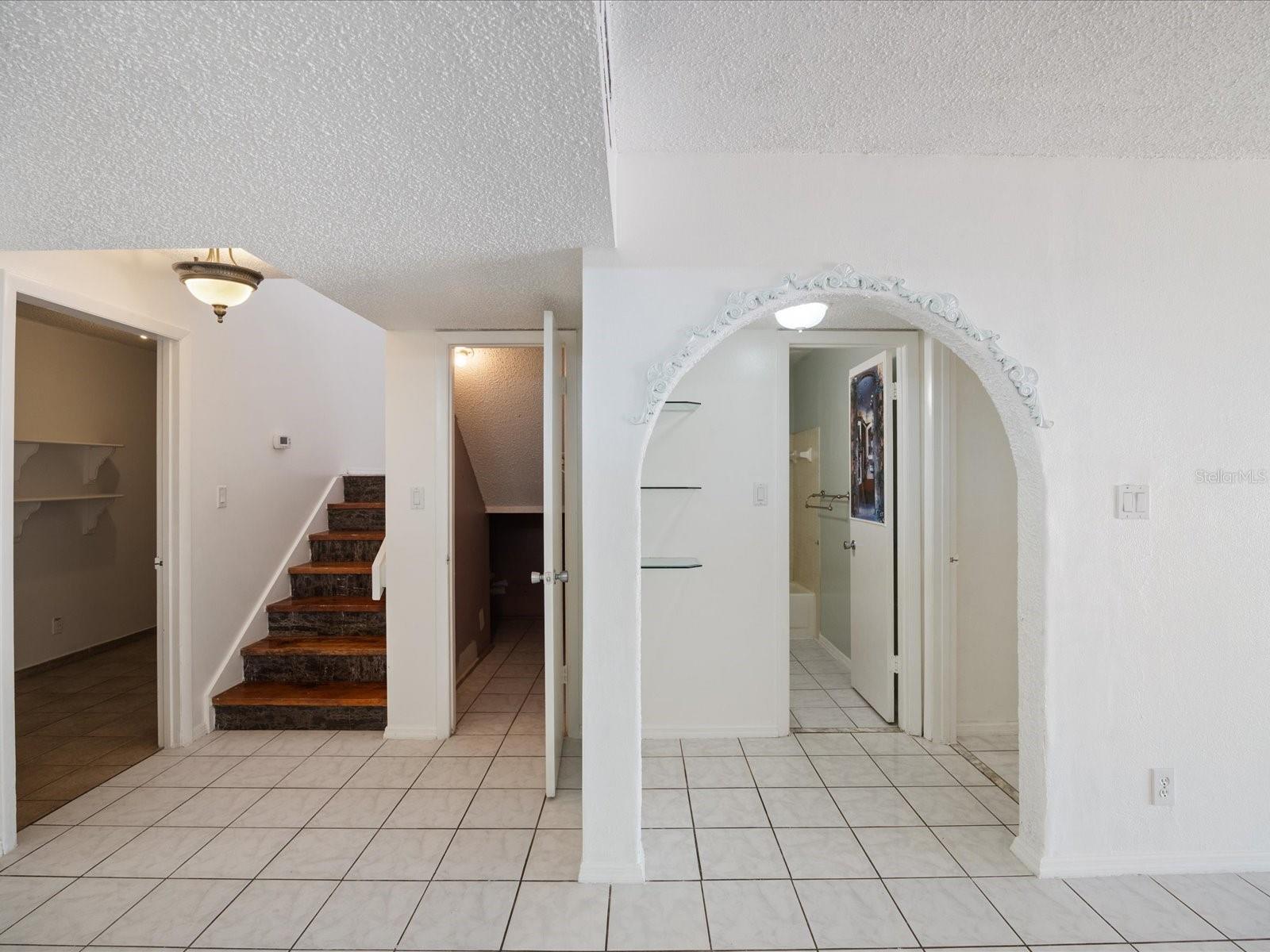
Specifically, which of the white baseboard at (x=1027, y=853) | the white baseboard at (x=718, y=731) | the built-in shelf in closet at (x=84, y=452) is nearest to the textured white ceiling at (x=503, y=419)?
the white baseboard at (x=718, y=731)

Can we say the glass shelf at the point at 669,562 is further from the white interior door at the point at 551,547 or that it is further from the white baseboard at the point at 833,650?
the white baseboard at the point at 833,650

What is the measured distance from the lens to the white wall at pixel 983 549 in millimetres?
2920

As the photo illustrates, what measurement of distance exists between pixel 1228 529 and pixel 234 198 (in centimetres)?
309

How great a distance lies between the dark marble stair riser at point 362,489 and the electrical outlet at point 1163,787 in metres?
4.39

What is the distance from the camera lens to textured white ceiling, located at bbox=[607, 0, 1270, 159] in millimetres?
1330

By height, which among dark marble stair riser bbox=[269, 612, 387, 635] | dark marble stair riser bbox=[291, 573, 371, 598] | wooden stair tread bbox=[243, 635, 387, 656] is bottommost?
wooden stair tread bbox=[243, 635, 387, 656]

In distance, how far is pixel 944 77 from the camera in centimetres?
154

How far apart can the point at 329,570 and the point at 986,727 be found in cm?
372

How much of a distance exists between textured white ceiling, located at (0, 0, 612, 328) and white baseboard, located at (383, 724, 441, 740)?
2.15 meters

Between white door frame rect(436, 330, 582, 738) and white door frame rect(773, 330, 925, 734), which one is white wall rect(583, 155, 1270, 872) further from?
white door frame rect(436, 330, 582, 738)

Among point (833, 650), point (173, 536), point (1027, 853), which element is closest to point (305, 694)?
point (173, 536)

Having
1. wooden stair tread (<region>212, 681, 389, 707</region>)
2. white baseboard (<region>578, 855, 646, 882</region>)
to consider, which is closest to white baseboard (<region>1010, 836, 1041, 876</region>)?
white baseboard (<region>578, 855, 646, 882</region>)

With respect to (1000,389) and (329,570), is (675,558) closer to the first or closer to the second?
(1000,389)

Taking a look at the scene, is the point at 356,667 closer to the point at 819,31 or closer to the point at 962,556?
the point at 962,556
